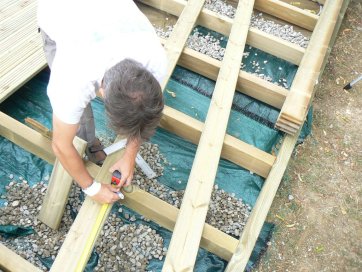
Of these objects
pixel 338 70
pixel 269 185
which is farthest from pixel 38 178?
pixel 338 70

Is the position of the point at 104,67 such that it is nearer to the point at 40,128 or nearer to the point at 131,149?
the point at 131,149

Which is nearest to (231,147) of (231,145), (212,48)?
(231,145)

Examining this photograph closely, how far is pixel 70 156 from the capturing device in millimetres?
2104

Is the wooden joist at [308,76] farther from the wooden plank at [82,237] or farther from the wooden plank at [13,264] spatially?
the wooden plank at [13,264]

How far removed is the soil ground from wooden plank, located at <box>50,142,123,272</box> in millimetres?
1401

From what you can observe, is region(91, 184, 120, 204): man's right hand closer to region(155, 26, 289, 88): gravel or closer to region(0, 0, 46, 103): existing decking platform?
region(0, 0, 46, 103): existing decking platform

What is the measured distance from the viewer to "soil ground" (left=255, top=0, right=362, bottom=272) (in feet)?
10.6

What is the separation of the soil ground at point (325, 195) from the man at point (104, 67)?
1911 millimetres

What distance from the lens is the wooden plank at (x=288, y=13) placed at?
4.38 m

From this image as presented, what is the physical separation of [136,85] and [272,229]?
6.88 ft

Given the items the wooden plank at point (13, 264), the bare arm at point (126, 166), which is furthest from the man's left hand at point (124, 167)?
the wooden plank at point (13, 264)

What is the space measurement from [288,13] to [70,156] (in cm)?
331

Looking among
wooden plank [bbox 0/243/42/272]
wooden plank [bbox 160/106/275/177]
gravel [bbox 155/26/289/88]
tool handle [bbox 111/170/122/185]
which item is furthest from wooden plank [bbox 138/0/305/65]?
wooden plank [bbox 0/243/42/272]

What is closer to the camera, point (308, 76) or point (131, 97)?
point (131, 97)
